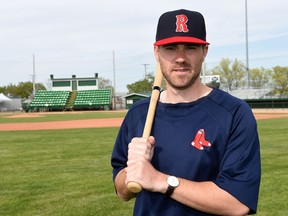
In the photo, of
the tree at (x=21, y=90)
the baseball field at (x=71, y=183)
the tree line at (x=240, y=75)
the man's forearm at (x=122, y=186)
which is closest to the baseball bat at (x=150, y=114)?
the man's forearm at (x=122, y=186)

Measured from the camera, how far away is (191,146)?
213 cm

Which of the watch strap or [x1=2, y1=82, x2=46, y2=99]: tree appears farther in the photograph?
[x1=2, y1=82, x2=46, y2=99]: tree

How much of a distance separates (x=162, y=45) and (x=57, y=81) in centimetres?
8423

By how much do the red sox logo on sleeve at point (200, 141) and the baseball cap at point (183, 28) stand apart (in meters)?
0.47

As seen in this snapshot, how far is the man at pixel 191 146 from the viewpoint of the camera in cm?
204

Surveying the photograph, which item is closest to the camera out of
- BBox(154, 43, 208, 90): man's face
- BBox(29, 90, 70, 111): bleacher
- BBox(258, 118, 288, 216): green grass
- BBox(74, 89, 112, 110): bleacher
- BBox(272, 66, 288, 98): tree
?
BBox(154, 43, 208, 90): man's face

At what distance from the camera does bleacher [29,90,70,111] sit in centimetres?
7275

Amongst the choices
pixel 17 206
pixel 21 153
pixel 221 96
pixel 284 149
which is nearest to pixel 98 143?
pixel 21 153

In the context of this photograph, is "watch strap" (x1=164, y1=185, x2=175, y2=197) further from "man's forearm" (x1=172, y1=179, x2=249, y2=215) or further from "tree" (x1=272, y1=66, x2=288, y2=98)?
"tree" (x1=272, y1=66, x2=288, y2=98)

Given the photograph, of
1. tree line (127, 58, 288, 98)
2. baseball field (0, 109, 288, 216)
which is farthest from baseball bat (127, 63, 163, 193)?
tree line (127, 58, 288, 98)

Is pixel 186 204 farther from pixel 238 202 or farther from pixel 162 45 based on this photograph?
pixel 162 45

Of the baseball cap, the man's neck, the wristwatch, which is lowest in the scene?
the wristwatch

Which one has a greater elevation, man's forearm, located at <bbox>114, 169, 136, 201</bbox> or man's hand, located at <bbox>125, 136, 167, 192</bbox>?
man's hand, located at <bbox>125, 136, 167, 192</bbox>

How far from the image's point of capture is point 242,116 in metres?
2.13
